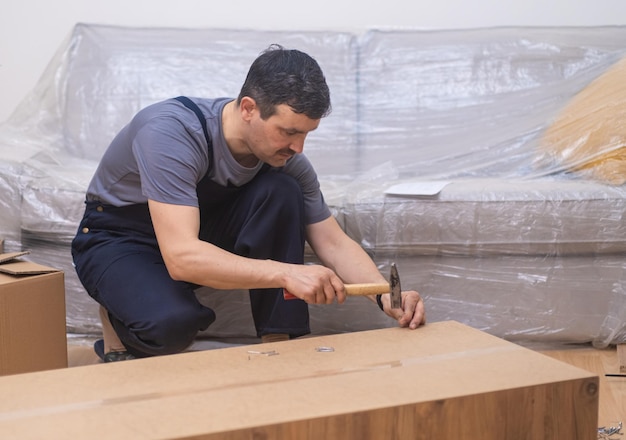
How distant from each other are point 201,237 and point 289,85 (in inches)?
18.4

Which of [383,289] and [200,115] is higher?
[200,115]

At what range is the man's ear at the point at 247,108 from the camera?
150 cm

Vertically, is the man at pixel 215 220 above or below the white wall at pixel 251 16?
below

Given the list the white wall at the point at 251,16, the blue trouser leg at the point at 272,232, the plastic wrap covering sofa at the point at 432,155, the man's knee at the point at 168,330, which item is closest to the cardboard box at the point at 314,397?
the man's knee at the point at 168,330

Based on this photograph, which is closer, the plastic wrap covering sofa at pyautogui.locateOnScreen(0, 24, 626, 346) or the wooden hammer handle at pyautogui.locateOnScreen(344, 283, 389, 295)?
the wooden hammer handle at pyautogui.locateOnScreen(344, 283, 389, 295)

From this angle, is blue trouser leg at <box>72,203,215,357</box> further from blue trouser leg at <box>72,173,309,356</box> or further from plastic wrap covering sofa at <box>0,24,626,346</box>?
plastic wrap covering sofa at <box>0,24,626,346</box>

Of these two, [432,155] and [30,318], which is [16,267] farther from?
[432,155]

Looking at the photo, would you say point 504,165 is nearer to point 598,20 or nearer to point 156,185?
point 598,20

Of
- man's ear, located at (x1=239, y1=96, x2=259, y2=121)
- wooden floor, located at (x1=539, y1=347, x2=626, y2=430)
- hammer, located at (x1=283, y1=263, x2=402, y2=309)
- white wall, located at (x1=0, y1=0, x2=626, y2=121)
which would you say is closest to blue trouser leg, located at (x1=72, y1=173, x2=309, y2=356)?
man's ear, located at (x1=239, y1=96, x2=259, y2=121)

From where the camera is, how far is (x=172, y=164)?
4.75ft

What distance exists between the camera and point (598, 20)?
279 cm

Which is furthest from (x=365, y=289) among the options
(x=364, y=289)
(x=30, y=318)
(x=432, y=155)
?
(x=432, y=155)

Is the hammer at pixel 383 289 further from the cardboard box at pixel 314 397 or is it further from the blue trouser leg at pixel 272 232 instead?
the blue trouser leg at pixel 272 232

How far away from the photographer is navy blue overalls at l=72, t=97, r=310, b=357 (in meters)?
1.57
